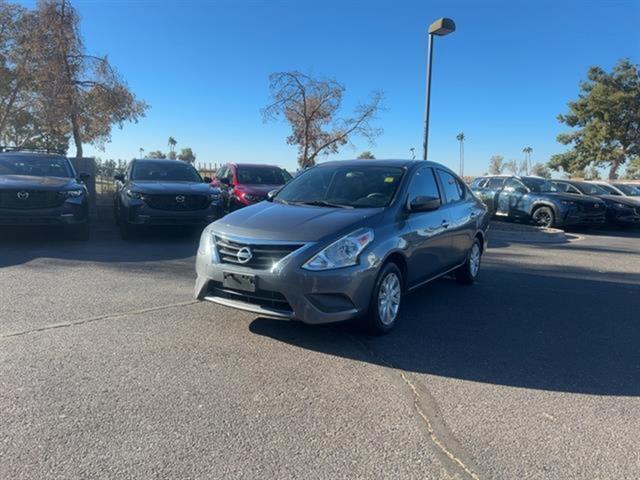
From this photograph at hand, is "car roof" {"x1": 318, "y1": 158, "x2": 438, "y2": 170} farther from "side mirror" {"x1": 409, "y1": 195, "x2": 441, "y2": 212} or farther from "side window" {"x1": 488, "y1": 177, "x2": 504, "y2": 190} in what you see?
"side window" {"x1": 488, "y1": 177, "x2": 504, "y2": 190}

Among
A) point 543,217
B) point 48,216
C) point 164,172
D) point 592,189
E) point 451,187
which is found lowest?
point 543,217

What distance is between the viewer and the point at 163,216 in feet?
31.1

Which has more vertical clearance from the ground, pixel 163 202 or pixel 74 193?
pixel 74 193

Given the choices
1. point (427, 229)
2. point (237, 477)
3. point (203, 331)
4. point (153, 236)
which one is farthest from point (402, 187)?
point (153, 236)

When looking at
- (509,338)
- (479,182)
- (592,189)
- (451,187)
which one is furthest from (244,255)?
(592,189)

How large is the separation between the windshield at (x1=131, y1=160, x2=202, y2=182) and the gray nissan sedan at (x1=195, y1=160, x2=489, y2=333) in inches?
216

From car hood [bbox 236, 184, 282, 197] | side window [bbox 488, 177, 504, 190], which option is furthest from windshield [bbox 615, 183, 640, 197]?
car hood [bbox 236, 184, 282, 197]

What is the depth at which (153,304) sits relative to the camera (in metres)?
5.64

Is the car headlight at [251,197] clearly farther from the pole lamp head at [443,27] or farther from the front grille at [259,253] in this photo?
the front grille at [259,253]

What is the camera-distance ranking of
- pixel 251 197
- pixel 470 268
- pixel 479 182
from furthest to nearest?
pixel 479 182 < pixel 251 197 < pixel 470 268

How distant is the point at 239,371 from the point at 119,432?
1.10 m

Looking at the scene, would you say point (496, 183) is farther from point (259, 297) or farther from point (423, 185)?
point (259, 297)

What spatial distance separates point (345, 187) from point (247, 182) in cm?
805

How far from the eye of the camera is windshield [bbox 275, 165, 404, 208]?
5348mm
